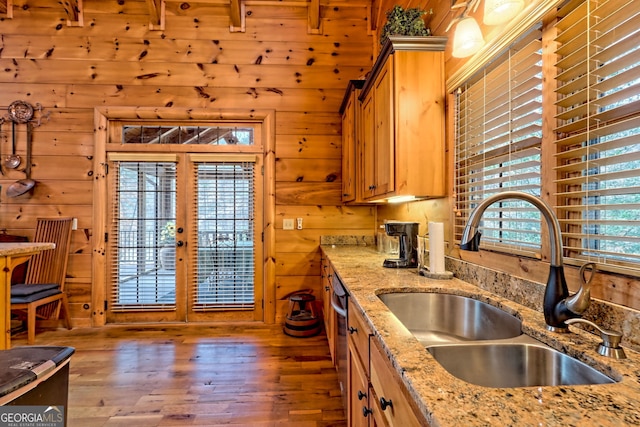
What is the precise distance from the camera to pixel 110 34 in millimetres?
3447

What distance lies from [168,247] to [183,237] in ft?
0.62

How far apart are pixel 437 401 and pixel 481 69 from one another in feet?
4.91

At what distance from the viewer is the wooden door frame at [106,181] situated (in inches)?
133

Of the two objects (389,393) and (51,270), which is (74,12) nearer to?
(51,270)

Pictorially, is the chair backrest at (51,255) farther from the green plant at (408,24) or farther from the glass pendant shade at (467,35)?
the glass pendant shade at (467,35)

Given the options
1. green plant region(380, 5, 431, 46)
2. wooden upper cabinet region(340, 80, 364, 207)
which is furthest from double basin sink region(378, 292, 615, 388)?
wooden upper cabinet region(340, 80, 364, 207)

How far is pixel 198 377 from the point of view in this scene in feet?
7.68

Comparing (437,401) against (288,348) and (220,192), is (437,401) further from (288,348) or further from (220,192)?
(220,192)

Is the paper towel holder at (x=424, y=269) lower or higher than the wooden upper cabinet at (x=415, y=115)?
lower

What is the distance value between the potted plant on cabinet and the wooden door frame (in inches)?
22.7

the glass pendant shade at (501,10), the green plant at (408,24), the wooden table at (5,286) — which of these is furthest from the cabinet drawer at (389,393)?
the wooden table at (5,286)

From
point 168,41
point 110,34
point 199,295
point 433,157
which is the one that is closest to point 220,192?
point 199,295

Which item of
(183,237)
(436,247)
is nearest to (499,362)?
A: (436,247)

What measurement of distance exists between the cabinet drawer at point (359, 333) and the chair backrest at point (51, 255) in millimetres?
3180
